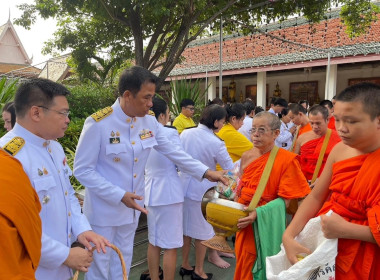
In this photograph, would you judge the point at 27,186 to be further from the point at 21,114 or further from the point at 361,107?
the point at 361,107

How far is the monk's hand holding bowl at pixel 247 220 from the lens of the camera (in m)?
2.09

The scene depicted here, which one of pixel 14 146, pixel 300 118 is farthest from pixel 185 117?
pixel 14 146

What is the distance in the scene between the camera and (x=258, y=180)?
2.28 m

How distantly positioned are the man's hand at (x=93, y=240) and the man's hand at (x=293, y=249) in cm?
91

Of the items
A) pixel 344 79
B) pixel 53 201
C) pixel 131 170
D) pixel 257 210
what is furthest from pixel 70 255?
pixel 344 79

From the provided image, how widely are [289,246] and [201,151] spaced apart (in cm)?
171

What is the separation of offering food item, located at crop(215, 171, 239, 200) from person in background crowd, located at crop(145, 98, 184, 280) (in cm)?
59

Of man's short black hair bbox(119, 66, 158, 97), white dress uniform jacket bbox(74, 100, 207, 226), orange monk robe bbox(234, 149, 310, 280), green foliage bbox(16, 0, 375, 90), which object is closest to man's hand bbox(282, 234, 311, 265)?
orange monk robe bbox(234, 149, 310, 280)

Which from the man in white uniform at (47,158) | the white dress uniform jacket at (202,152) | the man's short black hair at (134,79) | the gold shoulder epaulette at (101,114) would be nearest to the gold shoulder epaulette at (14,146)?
the man in white uniform at (47,158)

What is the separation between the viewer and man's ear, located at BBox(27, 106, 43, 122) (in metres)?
1.55

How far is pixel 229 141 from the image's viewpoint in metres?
3.80

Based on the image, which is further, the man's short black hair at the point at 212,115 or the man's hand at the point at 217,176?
the man's short black hair at the point at 212,115

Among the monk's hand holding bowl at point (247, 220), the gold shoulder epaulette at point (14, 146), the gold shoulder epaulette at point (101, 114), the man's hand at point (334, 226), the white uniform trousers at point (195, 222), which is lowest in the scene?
the white uniform trousers at point (195, 222)

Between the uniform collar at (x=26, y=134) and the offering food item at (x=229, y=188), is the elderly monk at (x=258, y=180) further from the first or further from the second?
the uniform collar at (x=26, y=134)
